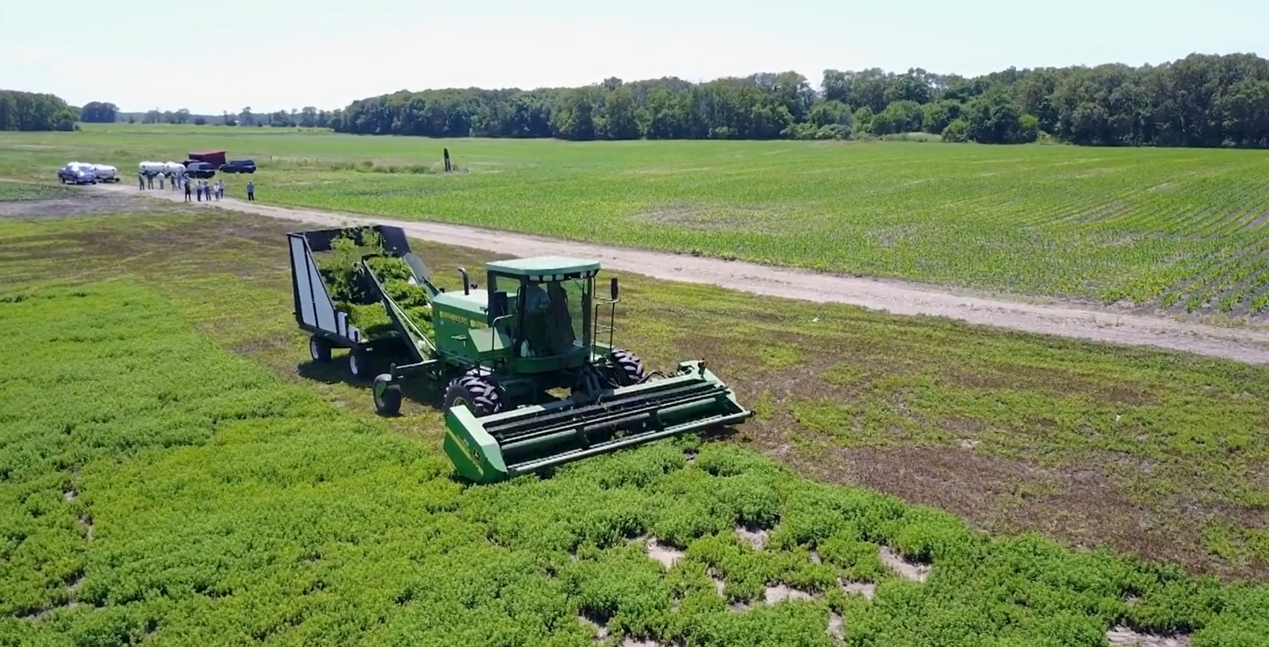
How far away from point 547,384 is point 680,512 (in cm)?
389

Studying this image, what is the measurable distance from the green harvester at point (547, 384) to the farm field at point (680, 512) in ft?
1.44

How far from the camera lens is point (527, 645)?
7547mm

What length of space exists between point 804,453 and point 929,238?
26.1m

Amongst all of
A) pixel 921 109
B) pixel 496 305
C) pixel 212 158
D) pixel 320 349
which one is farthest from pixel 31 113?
pixel 496 305

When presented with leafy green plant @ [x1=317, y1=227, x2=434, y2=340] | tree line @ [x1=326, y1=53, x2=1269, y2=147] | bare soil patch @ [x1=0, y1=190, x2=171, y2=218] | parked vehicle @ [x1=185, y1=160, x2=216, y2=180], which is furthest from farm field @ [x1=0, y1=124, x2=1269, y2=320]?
tree line @ [x1=326, y1=53, x2=1269, y2=147]

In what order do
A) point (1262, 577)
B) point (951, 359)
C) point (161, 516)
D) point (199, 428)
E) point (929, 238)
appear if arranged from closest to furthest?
point (1262, 577)
point (161, 516)
point (199, 428)
point (951, 359)
point (929, 238)

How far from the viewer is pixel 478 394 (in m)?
12.4

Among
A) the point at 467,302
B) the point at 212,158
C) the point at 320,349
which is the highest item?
the point at 212,158

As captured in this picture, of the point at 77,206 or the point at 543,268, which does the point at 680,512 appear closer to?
the point at 543,268

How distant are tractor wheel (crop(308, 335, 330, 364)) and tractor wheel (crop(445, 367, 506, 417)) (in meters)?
5.41

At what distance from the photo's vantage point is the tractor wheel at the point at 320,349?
56.6ft

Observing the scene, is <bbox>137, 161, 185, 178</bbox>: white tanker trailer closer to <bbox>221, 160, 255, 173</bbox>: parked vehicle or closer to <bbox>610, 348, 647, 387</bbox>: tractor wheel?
<bbox>221, 160, 255, 173</bbox>: parked vehicle

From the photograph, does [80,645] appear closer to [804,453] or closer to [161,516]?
[161,516]

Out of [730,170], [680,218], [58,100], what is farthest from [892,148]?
[58,100]
